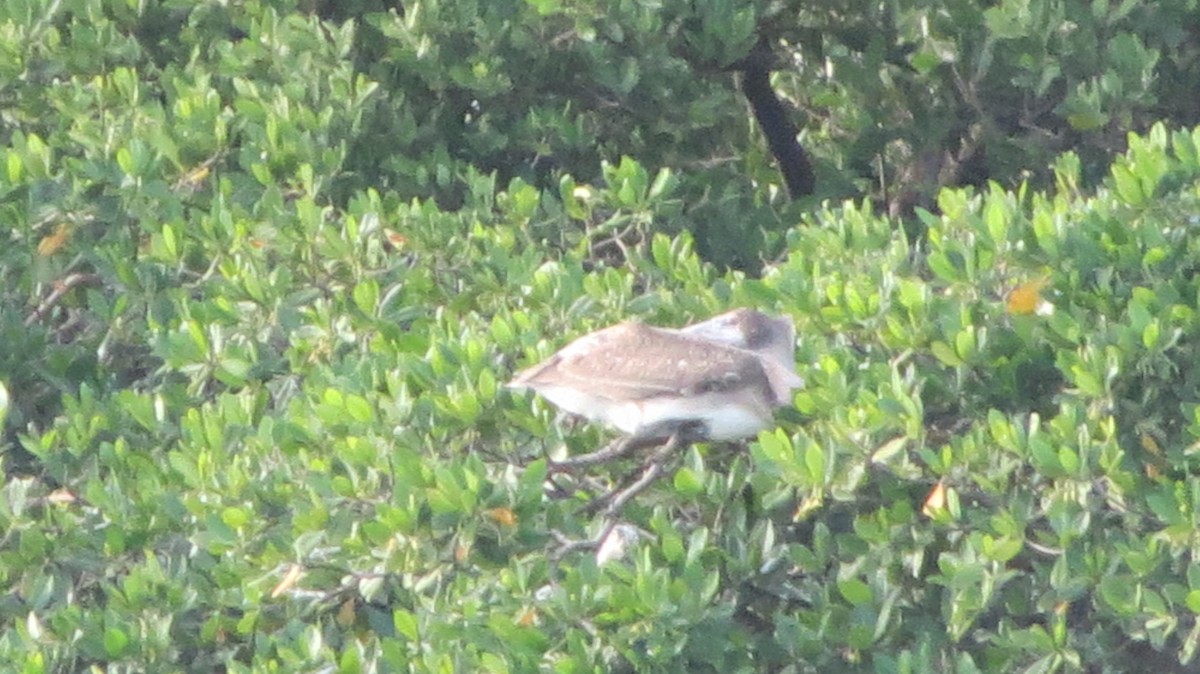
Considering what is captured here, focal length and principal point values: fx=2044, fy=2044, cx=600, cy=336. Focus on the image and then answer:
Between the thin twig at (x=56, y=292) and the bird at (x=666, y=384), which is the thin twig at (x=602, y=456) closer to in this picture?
the bird at (x=666, y=384)

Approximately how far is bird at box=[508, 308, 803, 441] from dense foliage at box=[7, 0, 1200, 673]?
0.07 meters

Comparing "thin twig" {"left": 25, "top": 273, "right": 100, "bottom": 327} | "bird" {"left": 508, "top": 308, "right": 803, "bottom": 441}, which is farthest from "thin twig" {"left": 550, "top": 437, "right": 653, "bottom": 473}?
"thin twig" {"left": 25, "top": 273, "right": 100, "bottom": 327}

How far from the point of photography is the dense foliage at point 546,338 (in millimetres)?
3887

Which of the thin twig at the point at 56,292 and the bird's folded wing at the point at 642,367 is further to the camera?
the thin twig at the point at 56,292

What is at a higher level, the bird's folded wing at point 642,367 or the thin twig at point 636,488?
the bird's folded wing at point 642,367

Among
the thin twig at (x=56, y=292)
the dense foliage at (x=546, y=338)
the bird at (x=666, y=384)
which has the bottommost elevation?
the thin twig at (x=56, y=292)

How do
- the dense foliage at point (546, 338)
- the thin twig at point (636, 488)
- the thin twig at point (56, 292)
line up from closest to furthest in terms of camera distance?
the dense foliage at point (546, 338)
the thin twig at point (636, 488)
the thin twig at point (56, 292)

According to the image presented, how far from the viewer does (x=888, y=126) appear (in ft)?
22.6

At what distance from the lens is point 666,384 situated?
4051 millimetres

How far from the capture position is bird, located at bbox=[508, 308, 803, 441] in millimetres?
4043

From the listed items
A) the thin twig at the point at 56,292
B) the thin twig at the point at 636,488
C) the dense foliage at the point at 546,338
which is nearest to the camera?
the dense foliage at the point at 546,338

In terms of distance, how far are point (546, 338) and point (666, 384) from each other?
0.69 m

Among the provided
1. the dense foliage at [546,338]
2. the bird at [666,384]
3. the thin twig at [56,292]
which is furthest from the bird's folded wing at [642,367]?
the thin twig at [56,292]

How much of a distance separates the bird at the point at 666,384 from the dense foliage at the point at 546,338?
66mm
